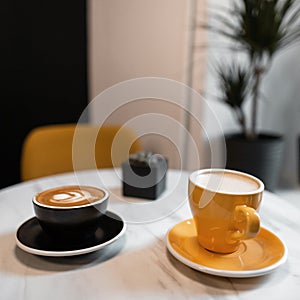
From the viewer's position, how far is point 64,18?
1.90m

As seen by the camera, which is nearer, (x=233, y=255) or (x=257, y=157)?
(x=233, y=255)

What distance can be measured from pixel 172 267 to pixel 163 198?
296 mm

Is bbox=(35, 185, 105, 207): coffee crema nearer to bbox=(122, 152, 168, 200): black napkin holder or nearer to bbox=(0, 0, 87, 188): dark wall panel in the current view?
bbox=(122, 152, 168, 200): black napkin holder

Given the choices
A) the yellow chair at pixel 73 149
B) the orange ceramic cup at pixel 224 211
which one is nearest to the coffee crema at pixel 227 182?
the orange ceramic cup at pixel 224 211

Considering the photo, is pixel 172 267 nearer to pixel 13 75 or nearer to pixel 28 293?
pixel 28 293

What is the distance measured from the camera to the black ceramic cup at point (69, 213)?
0.59 meters

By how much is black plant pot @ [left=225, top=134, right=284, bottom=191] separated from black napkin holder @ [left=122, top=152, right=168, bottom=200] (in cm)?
63

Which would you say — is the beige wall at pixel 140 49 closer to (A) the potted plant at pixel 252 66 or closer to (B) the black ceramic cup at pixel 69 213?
(A) the potted plant at pixel 252 66

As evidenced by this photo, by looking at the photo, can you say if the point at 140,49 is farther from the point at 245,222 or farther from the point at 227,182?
the point at 245,222

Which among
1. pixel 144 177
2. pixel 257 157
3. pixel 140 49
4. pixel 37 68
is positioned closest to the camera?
pixel 144 177

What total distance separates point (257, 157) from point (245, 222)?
0.94 meters

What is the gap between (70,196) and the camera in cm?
65

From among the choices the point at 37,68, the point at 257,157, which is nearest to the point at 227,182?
the point at 257,157

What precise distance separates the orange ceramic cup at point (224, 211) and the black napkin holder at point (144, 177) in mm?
237
